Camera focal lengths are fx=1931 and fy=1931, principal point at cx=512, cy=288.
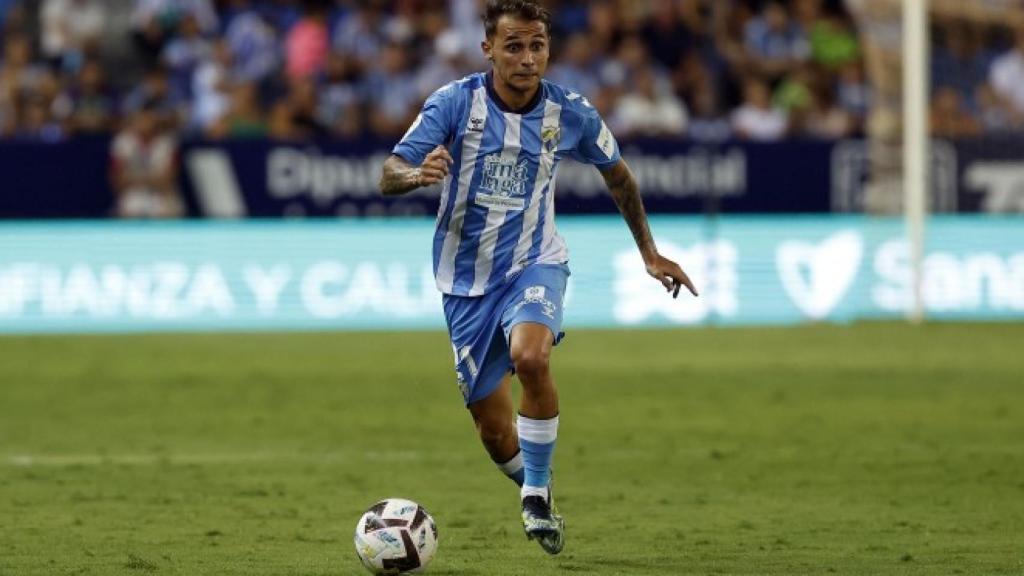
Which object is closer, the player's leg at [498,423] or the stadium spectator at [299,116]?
the player's leg at [498,423]

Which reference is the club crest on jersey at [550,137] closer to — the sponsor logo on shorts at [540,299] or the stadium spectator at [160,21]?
the sponsor logo on shorts at [540,299]

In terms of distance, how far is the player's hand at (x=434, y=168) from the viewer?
22.1 ft

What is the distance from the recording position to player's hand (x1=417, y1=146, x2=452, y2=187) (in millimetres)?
6723

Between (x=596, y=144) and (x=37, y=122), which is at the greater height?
(x=596, y=144)

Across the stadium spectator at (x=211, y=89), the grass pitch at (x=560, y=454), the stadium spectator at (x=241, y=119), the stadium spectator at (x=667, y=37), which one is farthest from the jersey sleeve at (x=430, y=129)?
the stadium spectator at (x=667, y=37)

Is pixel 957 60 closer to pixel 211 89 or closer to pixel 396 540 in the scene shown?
pixel 211 89

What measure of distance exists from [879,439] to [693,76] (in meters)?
10.8

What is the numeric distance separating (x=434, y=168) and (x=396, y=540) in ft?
4.29

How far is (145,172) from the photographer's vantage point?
19438 millimetres

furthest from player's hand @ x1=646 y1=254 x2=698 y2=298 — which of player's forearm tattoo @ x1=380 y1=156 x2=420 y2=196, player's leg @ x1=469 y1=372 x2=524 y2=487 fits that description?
player's forearm tattoo @ x1=380 y1=156 x2=420 y2=196

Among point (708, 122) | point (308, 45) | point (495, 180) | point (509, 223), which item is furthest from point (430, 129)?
point (308, 45)

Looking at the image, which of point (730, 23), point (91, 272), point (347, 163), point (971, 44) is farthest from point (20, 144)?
point (971, 44)

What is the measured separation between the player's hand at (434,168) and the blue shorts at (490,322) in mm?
859

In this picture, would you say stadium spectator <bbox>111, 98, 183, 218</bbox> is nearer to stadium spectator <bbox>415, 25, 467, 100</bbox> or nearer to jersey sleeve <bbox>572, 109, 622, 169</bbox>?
stadium spectator <bbox>415, 25, 467, 100</bbox>
